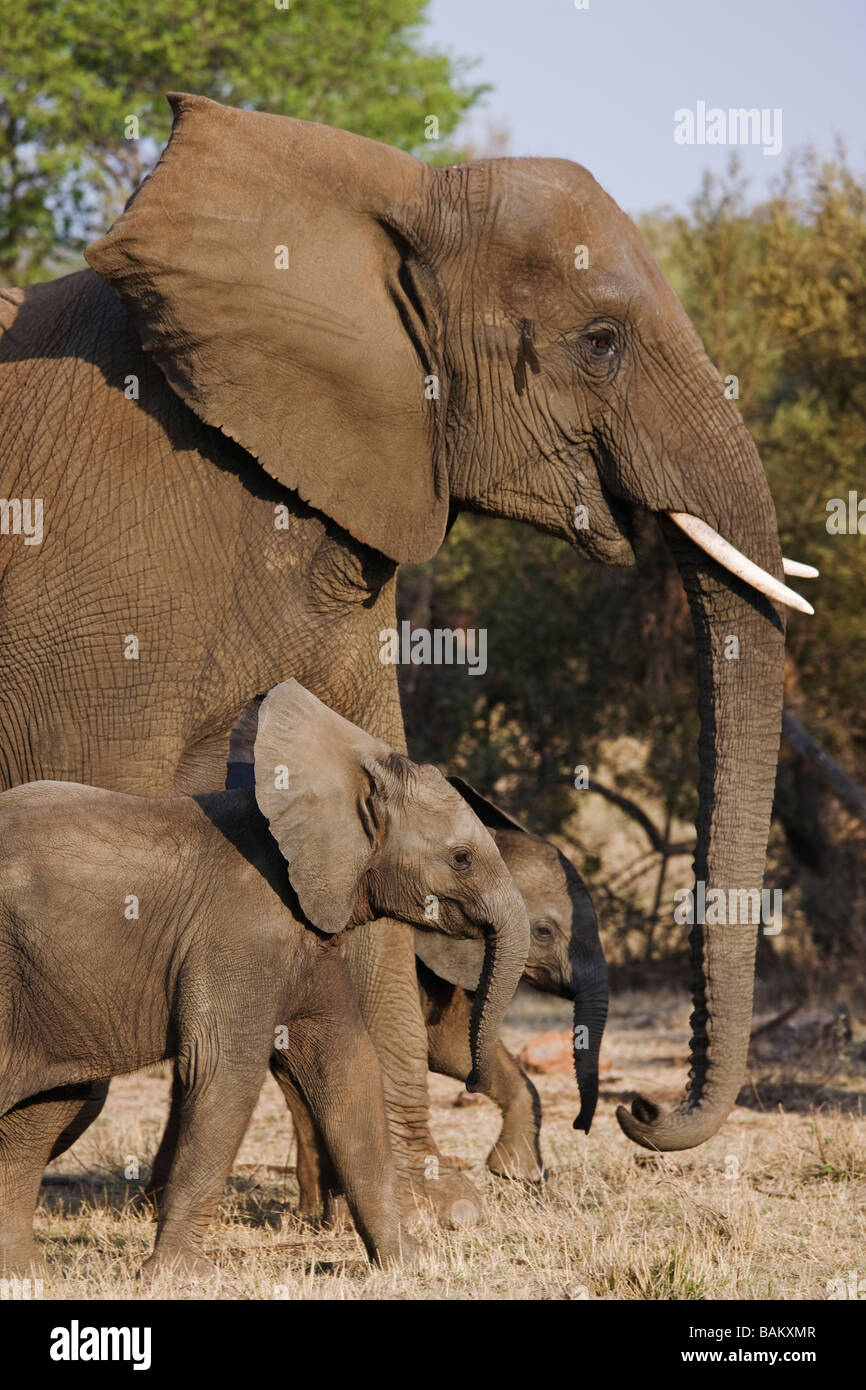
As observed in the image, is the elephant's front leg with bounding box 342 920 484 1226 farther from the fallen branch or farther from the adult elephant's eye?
the fallen branch

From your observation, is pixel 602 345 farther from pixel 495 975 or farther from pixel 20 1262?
pixel 20 1262

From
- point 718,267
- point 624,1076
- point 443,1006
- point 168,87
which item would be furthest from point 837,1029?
point 168,87

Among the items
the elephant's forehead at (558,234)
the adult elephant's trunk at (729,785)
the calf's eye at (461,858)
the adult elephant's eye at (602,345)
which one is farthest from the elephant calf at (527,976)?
the elephant's forehead at (558,234)

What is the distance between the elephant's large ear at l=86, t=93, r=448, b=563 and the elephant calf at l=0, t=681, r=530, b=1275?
819 millimetres

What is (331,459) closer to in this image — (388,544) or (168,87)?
(388,544)

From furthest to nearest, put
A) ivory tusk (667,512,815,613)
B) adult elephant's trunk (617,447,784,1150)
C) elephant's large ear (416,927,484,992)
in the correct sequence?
elephant's large ear (416,927,484,992) → adult elephant's trunk (617,447,784,1150) → ivory tusk (667,512,815,613)

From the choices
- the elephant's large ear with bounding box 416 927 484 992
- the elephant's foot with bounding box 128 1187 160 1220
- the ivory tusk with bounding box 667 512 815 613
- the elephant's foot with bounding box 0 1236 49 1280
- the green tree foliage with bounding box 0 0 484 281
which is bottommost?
the elephant's foot with bounding box 128 1187 160 1220

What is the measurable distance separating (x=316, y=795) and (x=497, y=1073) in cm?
206

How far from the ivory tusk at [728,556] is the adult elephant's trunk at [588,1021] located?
5.87 feet

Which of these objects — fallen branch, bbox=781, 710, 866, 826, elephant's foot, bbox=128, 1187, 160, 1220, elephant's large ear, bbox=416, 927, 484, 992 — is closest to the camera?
elephant's foot, bbox=128, 1187, 160, 1220

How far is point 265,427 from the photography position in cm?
573

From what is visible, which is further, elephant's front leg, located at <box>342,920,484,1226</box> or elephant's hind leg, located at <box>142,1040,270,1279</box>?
elephant's front leg, located at <box>342,920,484,1226</box>

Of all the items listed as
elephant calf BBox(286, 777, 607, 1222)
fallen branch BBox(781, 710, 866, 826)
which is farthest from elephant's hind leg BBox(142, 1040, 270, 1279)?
fallen branch BBox(781, 710, 866, 826)

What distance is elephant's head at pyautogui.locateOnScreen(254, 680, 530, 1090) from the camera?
5227mm
